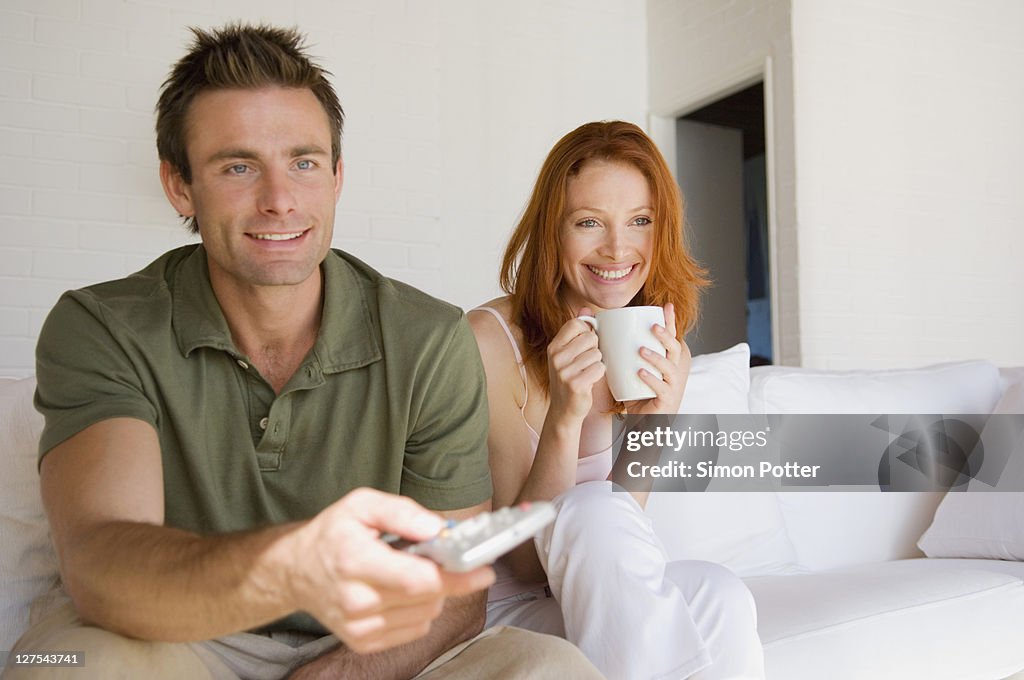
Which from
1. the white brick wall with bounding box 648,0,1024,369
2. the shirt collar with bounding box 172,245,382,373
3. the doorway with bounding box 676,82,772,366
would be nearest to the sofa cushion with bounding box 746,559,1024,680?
the shirt collar with bounding box 172,245,382,373

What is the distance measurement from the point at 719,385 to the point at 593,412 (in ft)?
1.32

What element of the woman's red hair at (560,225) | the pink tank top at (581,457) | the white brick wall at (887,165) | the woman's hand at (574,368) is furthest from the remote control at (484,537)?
the white brick wall at (887,165)

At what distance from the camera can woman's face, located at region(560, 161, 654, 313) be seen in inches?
73.0

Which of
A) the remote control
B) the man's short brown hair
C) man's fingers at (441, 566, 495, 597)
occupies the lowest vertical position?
man's fingers at (441, 566, 495, 597)

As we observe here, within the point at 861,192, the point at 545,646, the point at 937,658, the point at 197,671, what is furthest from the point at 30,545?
the point at 861,192

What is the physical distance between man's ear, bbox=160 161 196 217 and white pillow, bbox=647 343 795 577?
3.45 ft

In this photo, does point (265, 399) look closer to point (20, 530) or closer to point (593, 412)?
point (20, 530)

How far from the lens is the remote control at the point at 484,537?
0.67 m

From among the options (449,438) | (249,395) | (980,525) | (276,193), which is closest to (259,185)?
(276,193)

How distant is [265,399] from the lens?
1.30m

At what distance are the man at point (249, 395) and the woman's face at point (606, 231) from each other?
19.0 inches

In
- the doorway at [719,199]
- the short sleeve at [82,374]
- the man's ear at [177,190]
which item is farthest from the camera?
the doorway at [719,199]
